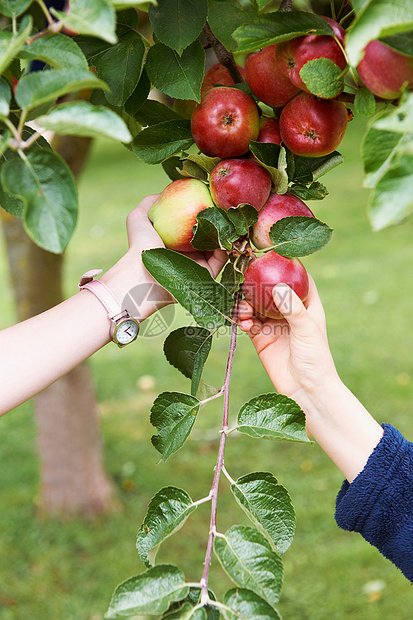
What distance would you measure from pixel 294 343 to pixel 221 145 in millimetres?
430

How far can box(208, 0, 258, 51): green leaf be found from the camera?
2.90ft

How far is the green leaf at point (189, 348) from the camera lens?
1010mm


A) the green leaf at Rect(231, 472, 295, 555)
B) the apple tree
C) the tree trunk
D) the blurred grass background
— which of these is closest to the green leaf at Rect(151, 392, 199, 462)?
the apple tree

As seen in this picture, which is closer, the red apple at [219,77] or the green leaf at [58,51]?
the green leaf at [58,51]

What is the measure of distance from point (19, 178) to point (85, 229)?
674 cm

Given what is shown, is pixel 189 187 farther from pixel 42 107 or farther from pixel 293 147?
pixel 42 107

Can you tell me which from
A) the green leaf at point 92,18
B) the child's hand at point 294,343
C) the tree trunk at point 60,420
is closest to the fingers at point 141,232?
the child's hand at point 294,343

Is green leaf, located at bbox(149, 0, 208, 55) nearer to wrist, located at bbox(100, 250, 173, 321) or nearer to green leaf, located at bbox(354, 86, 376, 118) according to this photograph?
green leaf, located at bbox(354, 86, 376, 118)

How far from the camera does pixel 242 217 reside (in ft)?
3.05

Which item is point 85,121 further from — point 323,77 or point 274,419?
point 274,419

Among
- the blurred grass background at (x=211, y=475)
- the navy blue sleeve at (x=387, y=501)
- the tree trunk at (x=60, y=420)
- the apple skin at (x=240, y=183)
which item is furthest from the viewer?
the tree trunk at (x=60, y=420)

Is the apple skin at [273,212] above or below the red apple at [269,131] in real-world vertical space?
below

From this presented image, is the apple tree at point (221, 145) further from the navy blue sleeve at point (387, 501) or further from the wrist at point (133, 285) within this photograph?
the navy blue sleeve at point (387, 501)

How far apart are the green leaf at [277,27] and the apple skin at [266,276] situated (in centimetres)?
37
